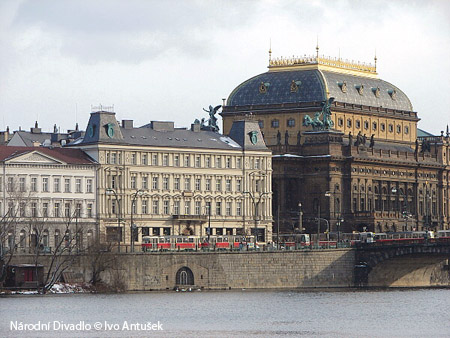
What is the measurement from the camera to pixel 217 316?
564ft

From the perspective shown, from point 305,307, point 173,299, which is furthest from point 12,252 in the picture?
point 305,307

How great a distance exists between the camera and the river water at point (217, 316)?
156500 mm

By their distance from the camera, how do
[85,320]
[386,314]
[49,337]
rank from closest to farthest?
[49,337] → [85,320] → [386,314]

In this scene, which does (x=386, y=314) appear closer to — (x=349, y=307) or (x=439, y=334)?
(x=349, y=307)

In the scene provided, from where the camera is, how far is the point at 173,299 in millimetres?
192750

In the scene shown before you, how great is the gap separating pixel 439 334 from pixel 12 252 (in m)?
52.5

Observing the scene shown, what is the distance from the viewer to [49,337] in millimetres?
149500

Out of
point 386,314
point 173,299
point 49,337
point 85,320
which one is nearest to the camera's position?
point 49,337

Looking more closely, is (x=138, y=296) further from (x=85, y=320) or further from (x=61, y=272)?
(x=85, y=320)

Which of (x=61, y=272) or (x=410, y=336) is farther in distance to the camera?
(x=61, y=272)

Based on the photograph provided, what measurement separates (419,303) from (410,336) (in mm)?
38217

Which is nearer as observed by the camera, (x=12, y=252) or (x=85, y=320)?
(x=85, y=320)

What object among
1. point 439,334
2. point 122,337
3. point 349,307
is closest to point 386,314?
point 349,307

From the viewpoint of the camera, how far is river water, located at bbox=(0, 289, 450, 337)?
156 metres
